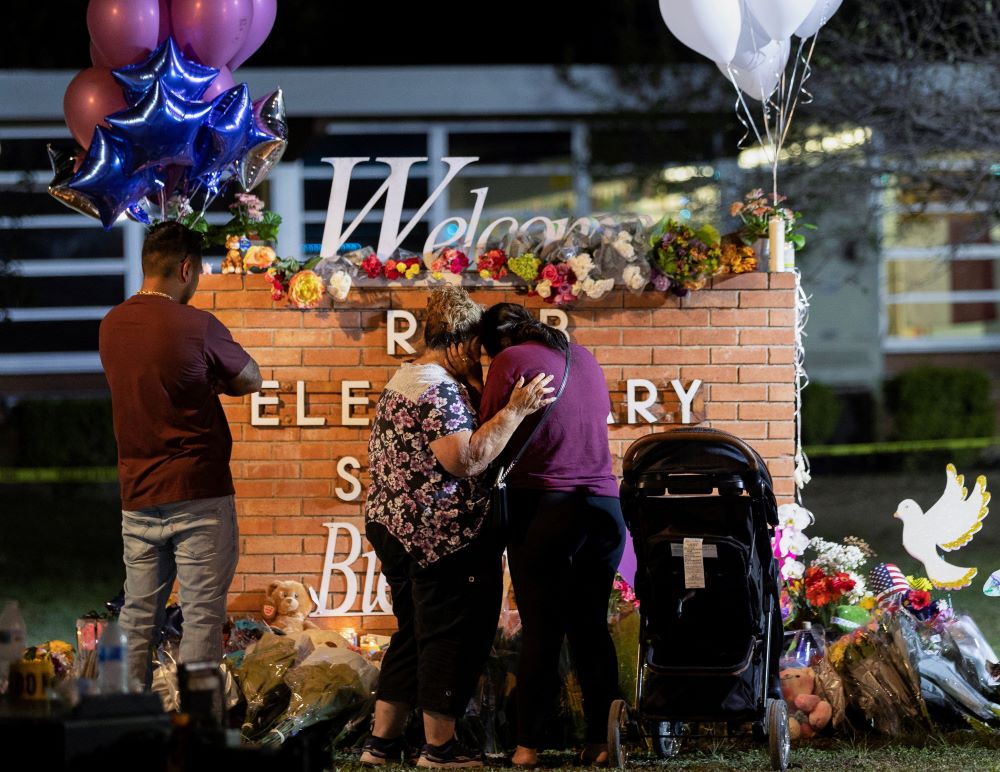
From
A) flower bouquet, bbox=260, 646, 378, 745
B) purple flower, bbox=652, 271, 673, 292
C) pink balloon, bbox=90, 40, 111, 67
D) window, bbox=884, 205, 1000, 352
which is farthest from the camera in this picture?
window, bbox=884, 205, 1000, 352

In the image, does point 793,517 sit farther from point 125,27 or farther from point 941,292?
point 941,292

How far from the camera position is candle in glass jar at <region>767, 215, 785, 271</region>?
659 centimetres

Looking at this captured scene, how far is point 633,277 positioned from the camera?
6453mm

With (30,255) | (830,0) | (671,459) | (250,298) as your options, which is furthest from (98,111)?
(30,255)

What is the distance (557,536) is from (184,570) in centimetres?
138

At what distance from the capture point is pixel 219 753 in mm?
3301

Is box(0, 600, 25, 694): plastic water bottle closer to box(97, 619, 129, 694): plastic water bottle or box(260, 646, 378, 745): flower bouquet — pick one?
box(97, 619, 129, 694): plastic water bottle

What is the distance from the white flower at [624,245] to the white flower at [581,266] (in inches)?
5.6

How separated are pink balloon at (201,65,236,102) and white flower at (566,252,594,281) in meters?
1.78

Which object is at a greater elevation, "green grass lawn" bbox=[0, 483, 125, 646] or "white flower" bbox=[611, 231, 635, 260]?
"white flower" bbox=[611, 231, 635, 260]

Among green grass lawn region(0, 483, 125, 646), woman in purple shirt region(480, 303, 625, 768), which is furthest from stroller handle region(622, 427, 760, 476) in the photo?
green grass lawn region(0, 483, 125, 646)

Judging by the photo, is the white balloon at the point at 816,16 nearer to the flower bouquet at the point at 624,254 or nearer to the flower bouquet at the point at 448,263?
the flower bouquet at the point at 624,254

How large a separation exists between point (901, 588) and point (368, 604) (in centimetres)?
247

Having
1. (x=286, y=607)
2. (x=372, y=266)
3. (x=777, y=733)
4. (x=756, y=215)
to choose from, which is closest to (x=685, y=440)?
(x=777, y=733)
